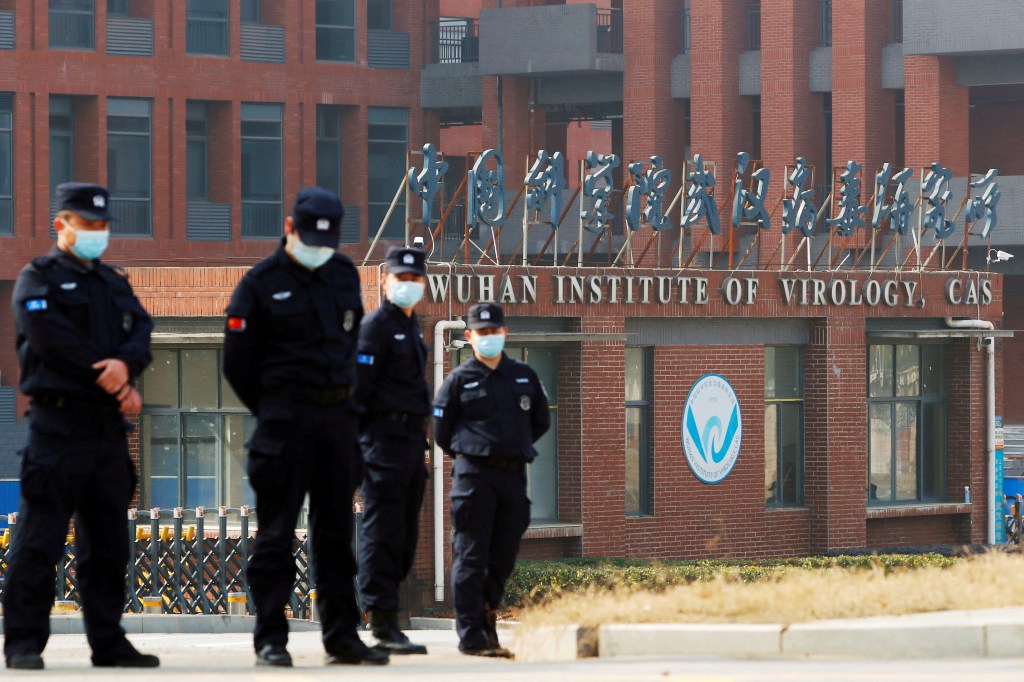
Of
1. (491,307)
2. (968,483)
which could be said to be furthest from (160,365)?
(491,307)

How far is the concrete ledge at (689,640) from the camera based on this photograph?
1009cm

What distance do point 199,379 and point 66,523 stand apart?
1683 cm

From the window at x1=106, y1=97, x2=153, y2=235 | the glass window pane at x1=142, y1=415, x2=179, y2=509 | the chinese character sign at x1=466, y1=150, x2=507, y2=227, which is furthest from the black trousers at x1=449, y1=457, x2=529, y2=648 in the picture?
the window at x1=106, y1=97, x2=153, y2=235

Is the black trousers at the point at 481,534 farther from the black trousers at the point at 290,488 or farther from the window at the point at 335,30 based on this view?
the window at the point at 335,30

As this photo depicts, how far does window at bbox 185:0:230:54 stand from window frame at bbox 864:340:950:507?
77.2 feet

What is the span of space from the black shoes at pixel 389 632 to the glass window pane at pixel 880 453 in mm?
19980

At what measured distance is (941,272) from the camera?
30.8 metres

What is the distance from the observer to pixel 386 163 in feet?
171

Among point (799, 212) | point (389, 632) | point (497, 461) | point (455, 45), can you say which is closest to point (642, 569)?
point (799, 212)

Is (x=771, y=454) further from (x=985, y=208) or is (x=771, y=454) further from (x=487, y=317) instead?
(x=487, y=317)

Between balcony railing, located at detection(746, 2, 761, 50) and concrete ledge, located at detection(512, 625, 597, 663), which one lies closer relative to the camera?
concrete ledge, located at detection(512, 625, 597, 663)

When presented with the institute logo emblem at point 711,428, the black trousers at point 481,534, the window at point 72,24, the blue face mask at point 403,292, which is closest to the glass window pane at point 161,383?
the institute logo emblem at point 711,428

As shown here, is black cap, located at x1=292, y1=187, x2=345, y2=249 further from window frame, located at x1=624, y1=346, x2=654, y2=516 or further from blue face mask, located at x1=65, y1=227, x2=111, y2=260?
window frame, located at x1=624, y1=346, x2=654, y2=516

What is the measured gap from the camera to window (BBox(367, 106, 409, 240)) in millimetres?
51938
